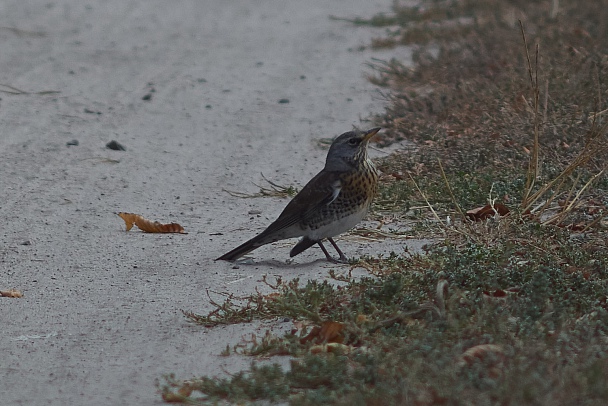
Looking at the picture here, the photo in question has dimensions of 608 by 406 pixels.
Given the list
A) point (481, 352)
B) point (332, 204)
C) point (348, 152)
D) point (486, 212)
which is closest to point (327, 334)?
point (481, 352)

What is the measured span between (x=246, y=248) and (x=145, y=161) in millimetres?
2552

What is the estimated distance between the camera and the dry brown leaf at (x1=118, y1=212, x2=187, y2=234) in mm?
6691

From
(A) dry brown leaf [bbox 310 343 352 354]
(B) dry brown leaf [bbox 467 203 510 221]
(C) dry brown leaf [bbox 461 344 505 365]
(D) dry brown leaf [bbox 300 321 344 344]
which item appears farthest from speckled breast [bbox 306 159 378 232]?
(C) dry brown leaf [bbox 461 344 505 365]

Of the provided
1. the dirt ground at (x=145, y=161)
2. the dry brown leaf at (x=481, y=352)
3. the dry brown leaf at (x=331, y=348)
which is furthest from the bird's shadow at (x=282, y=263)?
the dry brown leaf at (x=481, y=352)

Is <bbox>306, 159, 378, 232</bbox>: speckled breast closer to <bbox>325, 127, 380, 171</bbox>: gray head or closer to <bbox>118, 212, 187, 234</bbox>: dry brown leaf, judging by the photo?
<bbox>325, 127, 380, 171</bbox>: gray head

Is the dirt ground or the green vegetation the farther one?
the dirt ground

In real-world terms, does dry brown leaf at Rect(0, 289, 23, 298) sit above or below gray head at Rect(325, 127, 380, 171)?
below

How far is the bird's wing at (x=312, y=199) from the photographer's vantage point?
5879mm

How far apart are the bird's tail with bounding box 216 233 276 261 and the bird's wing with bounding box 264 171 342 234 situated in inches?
2.1

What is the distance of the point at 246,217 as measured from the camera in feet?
23.1

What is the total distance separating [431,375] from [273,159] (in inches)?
187

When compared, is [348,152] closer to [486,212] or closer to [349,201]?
[349,201]

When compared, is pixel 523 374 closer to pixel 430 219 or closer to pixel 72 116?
pixel 430 219

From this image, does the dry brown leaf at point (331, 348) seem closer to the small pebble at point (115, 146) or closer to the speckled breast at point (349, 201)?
the speckled breast at point (349, 201)
